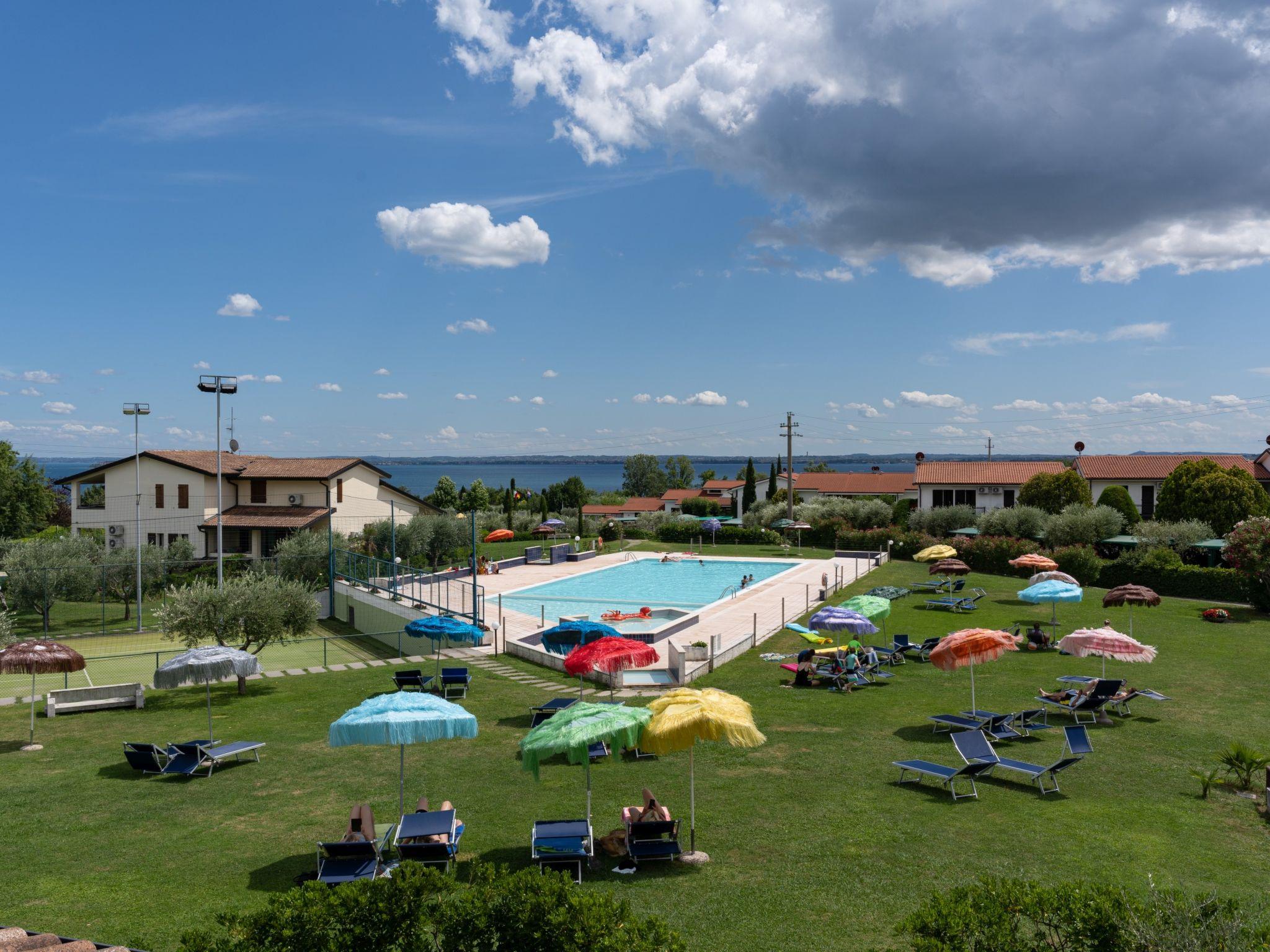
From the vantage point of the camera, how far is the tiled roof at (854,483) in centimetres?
8362

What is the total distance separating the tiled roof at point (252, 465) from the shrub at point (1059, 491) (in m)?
42.0

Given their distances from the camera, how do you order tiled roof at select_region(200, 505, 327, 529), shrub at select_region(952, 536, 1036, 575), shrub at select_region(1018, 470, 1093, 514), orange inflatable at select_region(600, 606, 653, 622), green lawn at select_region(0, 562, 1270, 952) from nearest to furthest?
green lawn at select_region(0, 562, 1270, 952) < orange inflatable at select_region(600, 606, 653, 622) < shrub at select_region(952, 536, 1036, 575) < tiled roof at select_region(200, 505, 327, 529) < shrub at select_region(1018, 470, 1093, 514)

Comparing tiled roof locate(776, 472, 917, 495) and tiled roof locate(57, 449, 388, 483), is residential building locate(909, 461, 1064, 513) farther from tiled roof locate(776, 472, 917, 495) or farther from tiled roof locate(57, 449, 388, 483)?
tiled roof locate(57, 449, 388, 483)

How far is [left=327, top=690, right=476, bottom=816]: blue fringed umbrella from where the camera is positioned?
10.3m

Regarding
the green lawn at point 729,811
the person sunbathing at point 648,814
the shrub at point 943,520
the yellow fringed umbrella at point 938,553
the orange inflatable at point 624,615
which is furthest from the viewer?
the shrub at point 943,520

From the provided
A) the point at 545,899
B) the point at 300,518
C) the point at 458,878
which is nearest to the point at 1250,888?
the point at 545,899

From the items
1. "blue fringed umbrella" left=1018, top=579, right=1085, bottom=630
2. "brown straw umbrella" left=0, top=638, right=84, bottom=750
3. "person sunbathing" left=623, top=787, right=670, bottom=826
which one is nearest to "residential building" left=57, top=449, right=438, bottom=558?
"brown straw umbrella" left=0, top=638, right=84, bottom=750

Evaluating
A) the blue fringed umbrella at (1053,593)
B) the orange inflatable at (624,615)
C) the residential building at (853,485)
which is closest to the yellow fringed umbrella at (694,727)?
the blue fringed umbrella at (1053,593)

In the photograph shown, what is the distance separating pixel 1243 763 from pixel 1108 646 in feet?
13.8

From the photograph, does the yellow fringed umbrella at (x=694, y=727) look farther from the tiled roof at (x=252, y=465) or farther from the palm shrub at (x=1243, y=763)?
the tiled roof at (x=252, y=465)

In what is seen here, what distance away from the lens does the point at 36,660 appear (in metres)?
15.9

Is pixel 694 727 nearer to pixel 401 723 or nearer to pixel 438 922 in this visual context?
pixel 401 723

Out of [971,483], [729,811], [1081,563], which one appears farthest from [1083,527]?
[729,811]

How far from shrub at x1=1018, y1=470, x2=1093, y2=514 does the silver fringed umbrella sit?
4760cm
